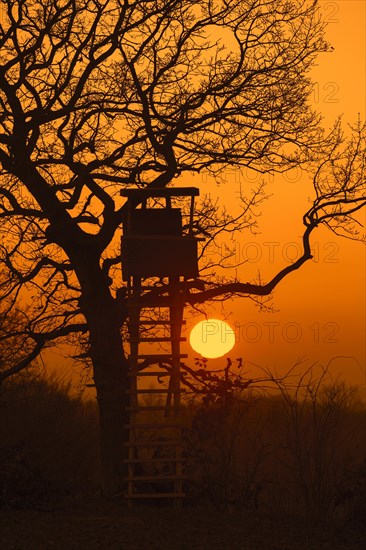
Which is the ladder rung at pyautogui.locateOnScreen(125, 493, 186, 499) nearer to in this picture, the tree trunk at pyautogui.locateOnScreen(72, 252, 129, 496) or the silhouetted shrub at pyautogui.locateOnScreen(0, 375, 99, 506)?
the tree trunk at pyautogui.locateOnScreen(72, 252, 129, 496)

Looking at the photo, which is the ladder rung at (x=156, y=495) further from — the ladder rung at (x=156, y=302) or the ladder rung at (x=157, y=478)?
the ladder rung at (x=156, y=302)

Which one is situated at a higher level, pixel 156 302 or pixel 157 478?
pixel 156 302

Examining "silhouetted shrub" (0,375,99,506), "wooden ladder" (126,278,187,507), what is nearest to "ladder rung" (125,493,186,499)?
"wooden ladder" (126,278,187,507)

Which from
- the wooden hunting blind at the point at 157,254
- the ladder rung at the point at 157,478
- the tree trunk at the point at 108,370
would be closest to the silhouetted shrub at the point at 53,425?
the tree trunk at the point at 108,370

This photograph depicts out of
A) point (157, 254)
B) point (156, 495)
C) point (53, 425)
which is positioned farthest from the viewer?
point (53, 425)

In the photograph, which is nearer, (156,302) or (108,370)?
(156,302)

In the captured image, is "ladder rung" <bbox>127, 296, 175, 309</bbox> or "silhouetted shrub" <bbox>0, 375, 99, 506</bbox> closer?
"ladder rung" <bbox>127, 296, 175, 309</bbox>

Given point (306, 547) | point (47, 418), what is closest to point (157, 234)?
point (306, 547)

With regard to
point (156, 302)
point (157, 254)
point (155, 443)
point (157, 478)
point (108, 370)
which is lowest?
point (157, 478)

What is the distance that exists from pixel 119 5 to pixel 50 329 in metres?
5.73

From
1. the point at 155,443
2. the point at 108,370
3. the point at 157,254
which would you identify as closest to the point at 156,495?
the point at 155,443

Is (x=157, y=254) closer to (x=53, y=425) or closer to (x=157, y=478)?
(x=157, y=478)

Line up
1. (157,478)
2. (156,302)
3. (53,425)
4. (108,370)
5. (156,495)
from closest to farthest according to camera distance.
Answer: (156,495)
(157,478)
(156,302)
(108,370)
(53,425)

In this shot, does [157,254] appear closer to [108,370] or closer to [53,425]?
[108,370]
